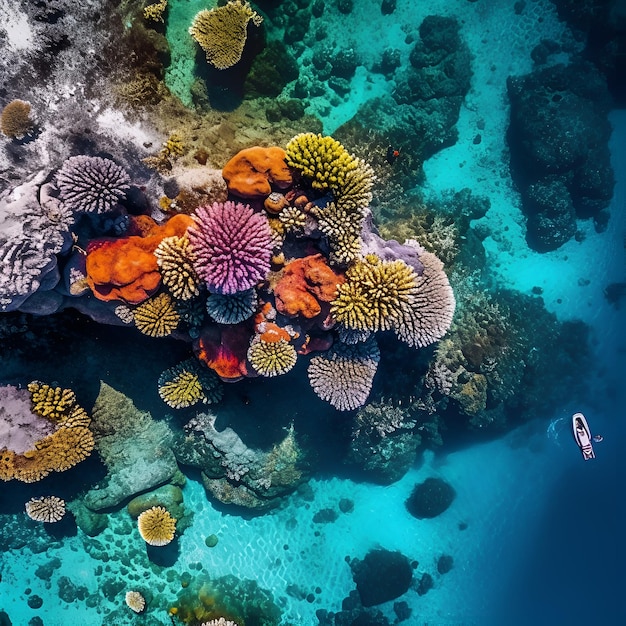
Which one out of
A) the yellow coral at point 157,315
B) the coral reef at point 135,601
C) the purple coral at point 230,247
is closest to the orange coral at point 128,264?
the yellow coral at point 157,315

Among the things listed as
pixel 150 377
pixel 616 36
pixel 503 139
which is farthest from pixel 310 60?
pixel 616 36

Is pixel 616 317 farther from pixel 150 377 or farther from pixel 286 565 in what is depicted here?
pixel 150 377

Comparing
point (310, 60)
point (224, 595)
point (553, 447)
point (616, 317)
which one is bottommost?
point (224, 595)

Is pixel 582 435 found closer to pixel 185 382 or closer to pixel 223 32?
pixel 185 382

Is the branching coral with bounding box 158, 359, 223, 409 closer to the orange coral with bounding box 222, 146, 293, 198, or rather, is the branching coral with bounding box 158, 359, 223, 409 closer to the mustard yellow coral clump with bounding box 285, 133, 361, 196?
the orange coral with bounding box 222, 146, 293, 198

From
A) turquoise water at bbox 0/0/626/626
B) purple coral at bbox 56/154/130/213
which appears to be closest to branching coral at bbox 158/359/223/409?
turquoise water at bbox 0/0/626/626
